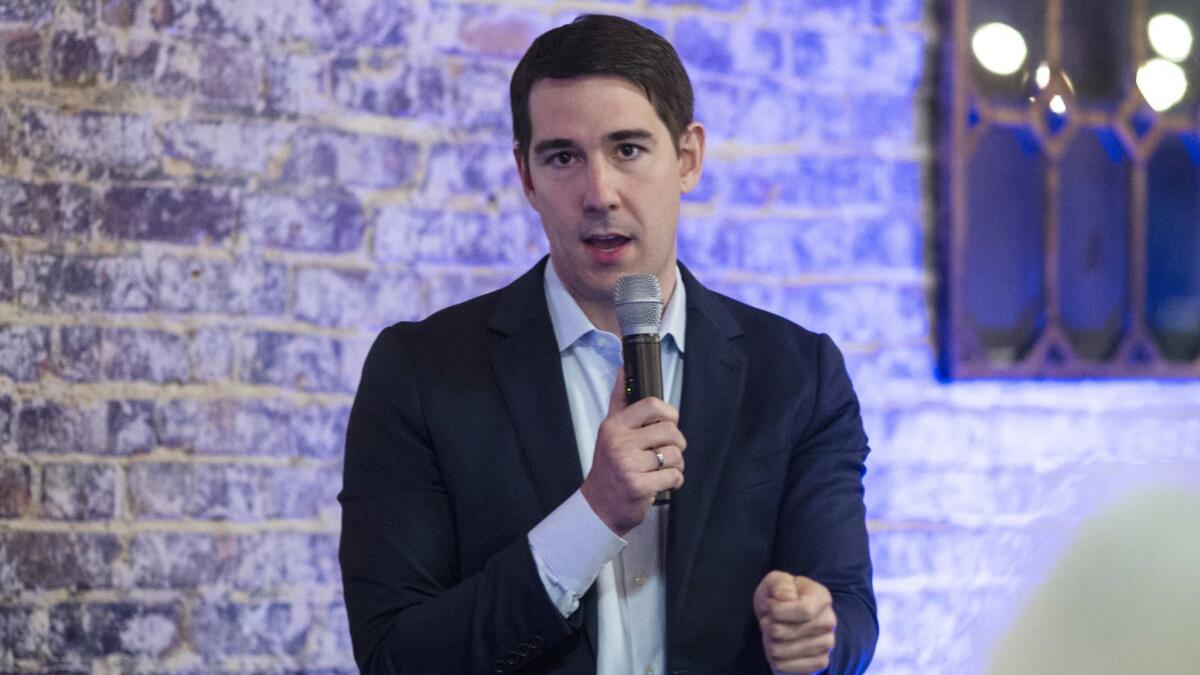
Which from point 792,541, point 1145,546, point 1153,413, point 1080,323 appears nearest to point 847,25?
point 1080,323

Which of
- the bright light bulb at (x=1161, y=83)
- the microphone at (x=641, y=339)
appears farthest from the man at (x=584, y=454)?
the bright light bulb at (x=1161, y=83)

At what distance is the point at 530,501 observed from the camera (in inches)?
74.6

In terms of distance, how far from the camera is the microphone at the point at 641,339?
5.36 ft

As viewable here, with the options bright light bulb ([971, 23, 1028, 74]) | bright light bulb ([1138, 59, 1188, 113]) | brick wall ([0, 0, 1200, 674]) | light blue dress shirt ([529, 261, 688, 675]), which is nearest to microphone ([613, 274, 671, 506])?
light blue dress shirt ([529, 261, 688, 675])

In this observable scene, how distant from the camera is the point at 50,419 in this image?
110 inches

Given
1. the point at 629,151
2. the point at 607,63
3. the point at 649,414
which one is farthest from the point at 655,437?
the point at 607,63

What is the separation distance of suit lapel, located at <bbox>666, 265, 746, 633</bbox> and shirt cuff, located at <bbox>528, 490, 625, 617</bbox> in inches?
6.8

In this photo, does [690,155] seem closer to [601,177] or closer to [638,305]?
[601,177]

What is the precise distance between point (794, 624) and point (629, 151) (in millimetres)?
774

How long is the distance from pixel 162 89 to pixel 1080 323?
247 centimetres

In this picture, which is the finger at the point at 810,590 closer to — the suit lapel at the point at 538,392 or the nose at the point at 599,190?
the suit lapel at the point at 538,392

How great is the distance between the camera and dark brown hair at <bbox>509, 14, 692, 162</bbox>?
200cm

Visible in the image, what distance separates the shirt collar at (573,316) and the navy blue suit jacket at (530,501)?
0.09 feet

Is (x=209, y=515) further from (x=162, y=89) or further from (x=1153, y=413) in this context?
(x=1153, y=413)
